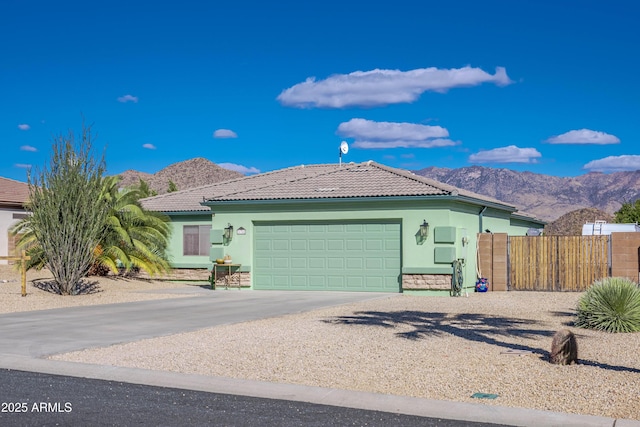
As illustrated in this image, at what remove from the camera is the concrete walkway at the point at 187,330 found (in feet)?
26.0

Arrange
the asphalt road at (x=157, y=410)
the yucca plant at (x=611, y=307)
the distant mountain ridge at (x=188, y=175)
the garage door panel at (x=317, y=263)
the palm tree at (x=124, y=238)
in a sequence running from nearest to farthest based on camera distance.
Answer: the asphalt road at (x=157, y=410), the yucca plant at (x=611, y=307), the garage door panel at (x=317, y=263), the palm tree at (x=124, y=238), the distant mountain ridge at (x=188, y=175)

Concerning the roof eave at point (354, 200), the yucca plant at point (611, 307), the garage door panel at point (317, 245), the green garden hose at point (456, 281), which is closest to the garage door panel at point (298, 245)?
the garage door panel at point (317, 245)

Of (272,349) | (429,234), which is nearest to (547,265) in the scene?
(429,234)

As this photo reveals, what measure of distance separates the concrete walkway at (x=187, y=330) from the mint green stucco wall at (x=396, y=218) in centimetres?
182

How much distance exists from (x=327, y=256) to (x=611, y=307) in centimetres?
1179

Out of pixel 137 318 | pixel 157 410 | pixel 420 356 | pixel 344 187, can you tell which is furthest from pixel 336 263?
pixel 157 410

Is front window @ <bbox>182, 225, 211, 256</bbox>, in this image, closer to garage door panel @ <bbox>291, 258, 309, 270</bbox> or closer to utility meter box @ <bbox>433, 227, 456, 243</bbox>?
garage door panel @ <bbox>291, 258, 309, 270</bbox>

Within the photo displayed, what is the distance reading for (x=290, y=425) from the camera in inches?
291

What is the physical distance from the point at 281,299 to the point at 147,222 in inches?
331

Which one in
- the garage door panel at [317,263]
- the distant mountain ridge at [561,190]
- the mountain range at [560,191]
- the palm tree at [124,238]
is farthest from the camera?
the distant mountain ridge at [561,190]

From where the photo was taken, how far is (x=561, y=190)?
180125 millimetres

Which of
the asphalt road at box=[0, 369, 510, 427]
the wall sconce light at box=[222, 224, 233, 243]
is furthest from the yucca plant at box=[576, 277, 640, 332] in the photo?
the wall sconce light at box=[222, 224, 233, 243]

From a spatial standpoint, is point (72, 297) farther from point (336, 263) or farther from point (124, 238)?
point (336, 263)

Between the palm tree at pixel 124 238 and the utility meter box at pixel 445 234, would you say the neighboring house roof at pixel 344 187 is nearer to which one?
the utility meter box at pixel 445 234
